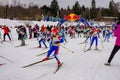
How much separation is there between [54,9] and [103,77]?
3549 inches

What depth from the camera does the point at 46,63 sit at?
1121cm

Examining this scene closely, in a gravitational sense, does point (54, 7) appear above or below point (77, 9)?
above

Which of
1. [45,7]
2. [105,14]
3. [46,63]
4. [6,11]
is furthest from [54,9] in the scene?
[46,63]

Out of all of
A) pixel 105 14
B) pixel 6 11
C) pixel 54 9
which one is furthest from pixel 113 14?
pixel 6 11

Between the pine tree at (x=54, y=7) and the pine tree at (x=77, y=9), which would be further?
the pine tree at (x=77, y=9)

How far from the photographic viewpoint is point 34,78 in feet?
27.3

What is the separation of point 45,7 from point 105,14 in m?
33.2

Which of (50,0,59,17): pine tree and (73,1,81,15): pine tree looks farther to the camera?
(73,1,81,15): pine tree

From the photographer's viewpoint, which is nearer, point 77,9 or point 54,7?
point 54,7

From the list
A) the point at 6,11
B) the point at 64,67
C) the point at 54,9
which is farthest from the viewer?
the point at 54,9

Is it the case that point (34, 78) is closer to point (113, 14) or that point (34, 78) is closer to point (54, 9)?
point (54, 9)

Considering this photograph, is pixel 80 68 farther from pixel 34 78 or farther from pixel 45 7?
pixel 45 7

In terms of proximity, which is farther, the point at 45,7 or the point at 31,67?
the point at 45,7

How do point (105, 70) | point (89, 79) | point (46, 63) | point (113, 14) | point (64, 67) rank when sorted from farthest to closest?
point (113, 14) → point (46, 63) → point (64, 67) → point (105, 70) → point (89, 79)
